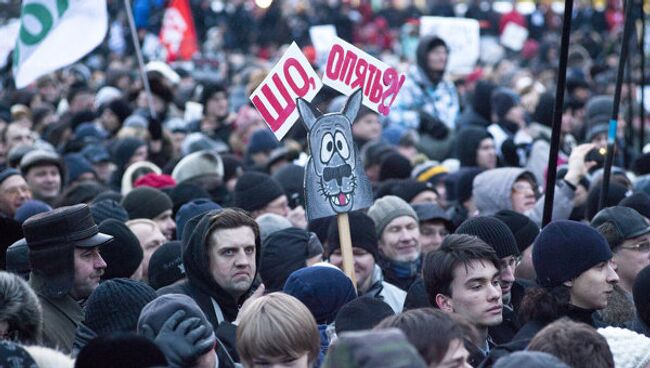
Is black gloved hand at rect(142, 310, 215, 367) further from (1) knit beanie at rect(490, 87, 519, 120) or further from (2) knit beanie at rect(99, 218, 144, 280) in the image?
(1) knit beanie at rect(490, 87, 519, 120)

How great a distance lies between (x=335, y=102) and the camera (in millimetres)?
14648

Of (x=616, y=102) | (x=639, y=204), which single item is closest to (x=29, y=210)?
(x=616, y=102)

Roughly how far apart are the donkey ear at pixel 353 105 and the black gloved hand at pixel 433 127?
254 inches

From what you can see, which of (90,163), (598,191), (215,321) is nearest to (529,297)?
(215,321)

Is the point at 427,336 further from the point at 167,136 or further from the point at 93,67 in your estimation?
the point at 93,67

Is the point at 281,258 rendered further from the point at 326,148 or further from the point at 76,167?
the point at 76,167

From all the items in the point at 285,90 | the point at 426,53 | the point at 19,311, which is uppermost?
the point at 285,90

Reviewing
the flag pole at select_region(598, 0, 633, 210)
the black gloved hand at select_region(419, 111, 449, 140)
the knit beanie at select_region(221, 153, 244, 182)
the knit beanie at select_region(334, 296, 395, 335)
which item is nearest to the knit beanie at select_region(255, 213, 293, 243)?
the flag pole at select_region(598, 0, 633, 210)

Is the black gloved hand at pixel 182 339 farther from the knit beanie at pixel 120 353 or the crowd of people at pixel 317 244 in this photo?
the knit beanie at pixel 120 353

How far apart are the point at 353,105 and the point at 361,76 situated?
31 centimetres

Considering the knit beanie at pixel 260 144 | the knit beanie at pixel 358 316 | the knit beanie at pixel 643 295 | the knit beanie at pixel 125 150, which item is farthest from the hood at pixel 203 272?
the knit beanie at pixel 260 144

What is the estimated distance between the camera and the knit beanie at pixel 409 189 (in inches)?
368

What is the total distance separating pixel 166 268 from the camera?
706 cm

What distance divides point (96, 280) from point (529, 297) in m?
2.12
